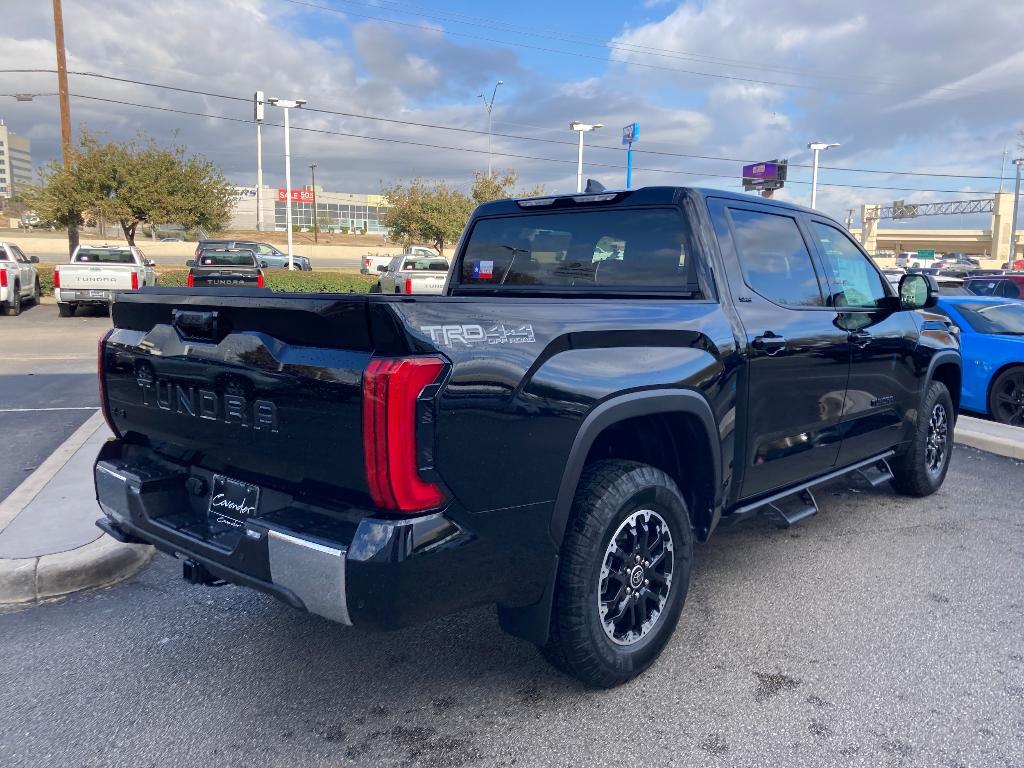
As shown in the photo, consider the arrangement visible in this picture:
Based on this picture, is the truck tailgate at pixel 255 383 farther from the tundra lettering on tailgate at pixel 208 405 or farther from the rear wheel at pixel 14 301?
the rear wheel at pixel 14 301

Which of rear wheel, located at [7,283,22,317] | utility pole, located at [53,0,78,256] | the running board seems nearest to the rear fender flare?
the running board

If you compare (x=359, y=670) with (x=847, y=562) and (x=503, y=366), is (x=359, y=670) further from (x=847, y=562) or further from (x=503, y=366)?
(x=847, y=562)

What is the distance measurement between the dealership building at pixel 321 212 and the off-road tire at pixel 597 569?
110 metres

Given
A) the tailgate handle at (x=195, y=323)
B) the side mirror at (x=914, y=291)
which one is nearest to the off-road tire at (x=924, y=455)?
the side mirror at (x=914, y=291)

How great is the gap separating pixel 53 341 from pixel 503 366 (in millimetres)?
14500

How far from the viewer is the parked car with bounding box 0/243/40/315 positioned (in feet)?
60.3

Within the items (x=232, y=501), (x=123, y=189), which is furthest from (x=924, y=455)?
(x=123, y=189)

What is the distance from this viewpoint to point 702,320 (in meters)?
3.46

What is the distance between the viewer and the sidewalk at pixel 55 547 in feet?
13.2

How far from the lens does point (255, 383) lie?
268 cm

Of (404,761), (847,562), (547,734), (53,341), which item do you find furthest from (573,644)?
(53,341)

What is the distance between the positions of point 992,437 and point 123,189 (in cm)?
2780

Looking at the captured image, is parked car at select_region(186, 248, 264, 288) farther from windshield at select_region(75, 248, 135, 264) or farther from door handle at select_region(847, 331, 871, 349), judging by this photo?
door handle at select_region(847, 331, 871, 349)

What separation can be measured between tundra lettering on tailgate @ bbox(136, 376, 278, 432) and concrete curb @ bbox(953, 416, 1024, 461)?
6.69 metres
